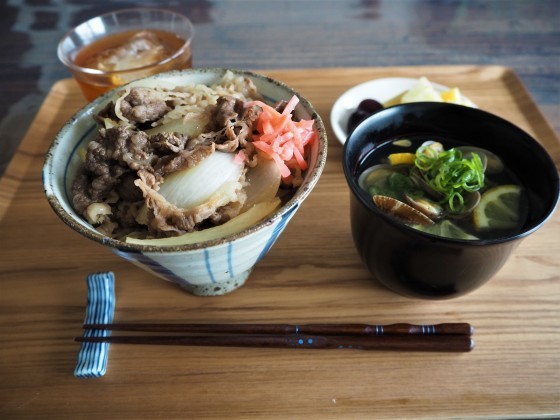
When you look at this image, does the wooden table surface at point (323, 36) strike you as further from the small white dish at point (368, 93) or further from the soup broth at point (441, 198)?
the soup broth at point (441, 198)

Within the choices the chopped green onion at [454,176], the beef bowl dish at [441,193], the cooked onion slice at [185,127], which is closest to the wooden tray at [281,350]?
the beef bowl dish at [441,193]

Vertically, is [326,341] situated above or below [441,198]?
below

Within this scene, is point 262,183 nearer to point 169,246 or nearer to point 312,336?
point 169,246

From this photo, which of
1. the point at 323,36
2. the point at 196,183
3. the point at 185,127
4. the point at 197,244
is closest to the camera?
the point at 197,244

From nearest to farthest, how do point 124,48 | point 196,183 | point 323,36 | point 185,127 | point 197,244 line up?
point 197,244 → point 196,183 → point 185,127 → point 124,48 → point 323,36

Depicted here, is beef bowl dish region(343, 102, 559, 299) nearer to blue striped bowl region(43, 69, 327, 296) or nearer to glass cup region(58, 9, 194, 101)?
blue striped bowl region(43, 69, 327, 296)

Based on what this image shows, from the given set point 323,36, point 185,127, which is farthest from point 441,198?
point 323,36
